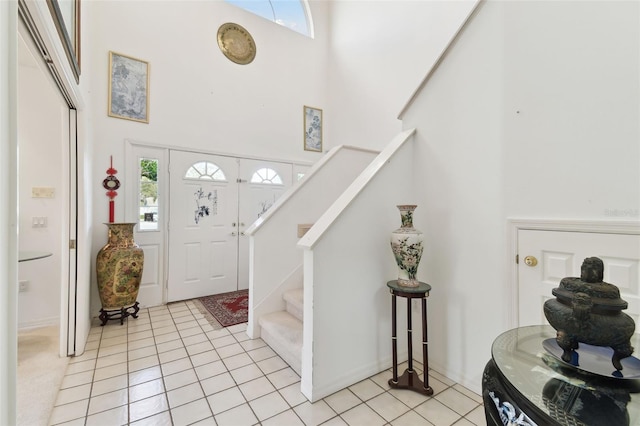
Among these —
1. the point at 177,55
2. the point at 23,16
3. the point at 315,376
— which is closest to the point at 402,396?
the point at 315,376

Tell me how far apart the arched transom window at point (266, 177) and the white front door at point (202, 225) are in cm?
32

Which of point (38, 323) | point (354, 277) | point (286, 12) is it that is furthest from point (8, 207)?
point (286, 12)

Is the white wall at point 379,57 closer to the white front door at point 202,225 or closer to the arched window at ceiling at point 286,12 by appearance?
the arched window at ceiling at point 286,12

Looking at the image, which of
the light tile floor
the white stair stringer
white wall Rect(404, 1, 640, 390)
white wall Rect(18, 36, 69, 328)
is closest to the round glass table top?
white wall Rect(404, 1, 640, 390)

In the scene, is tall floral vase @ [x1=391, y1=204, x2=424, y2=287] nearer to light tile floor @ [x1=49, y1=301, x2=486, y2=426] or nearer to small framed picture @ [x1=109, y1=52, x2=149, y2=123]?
light tile floor @ [x1=49, y1=301, x2=486, y2=426]

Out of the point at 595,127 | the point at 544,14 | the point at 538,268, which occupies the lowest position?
the point at 538,268

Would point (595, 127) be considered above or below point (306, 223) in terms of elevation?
above

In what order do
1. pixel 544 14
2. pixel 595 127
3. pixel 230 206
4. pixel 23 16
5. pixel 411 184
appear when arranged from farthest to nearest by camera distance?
pixel 230 206 < pixel 411 184 < pixel 544 14 < pixel 595 127 < pixel 23 16

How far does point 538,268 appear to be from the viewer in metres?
1.58

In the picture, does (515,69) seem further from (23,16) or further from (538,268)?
(23,16)

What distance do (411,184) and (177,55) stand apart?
364 cm

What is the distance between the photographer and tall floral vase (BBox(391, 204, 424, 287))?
1837 millimetres

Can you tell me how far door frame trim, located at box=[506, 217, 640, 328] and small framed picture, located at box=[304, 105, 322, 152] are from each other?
3.73m

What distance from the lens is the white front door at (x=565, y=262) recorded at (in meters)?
1.29
